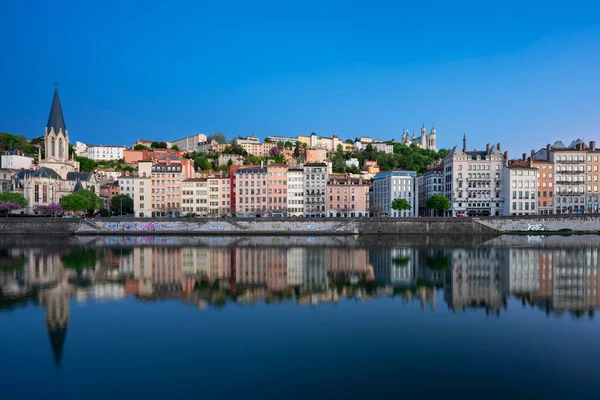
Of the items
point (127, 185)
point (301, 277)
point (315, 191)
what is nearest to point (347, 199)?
point (315, 191)

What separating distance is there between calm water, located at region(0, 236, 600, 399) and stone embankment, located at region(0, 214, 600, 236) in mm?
31384

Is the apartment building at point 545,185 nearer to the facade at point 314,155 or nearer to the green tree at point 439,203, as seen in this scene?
the green tree at point 439,203

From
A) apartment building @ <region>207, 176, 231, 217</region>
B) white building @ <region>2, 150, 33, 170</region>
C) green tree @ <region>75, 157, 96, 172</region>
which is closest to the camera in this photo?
apartment building @ <region>207, 176, 231, 217</region>

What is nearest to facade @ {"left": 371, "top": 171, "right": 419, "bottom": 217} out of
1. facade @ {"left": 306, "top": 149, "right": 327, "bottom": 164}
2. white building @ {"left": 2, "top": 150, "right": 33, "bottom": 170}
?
facade @ {"left": 306, "top": 149, "right": 327, "bottom": 164}

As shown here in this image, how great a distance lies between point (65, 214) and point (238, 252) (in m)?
53.5

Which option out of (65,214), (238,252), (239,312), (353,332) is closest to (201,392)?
(353,332)

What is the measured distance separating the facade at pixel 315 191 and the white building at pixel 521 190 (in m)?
29.2

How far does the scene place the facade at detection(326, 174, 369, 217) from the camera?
8581 centimetres

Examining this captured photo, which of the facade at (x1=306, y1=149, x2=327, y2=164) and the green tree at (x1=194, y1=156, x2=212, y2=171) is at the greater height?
the facade at (x1=306, y1=149, x2=327, y2=164)

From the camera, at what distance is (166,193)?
3354 inches

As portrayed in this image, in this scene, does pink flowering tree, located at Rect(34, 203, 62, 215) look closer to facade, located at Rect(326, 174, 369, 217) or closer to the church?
the church

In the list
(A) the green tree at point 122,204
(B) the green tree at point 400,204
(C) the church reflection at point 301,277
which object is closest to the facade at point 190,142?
(A) the green tree at point 122,204

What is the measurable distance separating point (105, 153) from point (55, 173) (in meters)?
59.2

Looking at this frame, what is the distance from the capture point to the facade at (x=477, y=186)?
3150 inches
